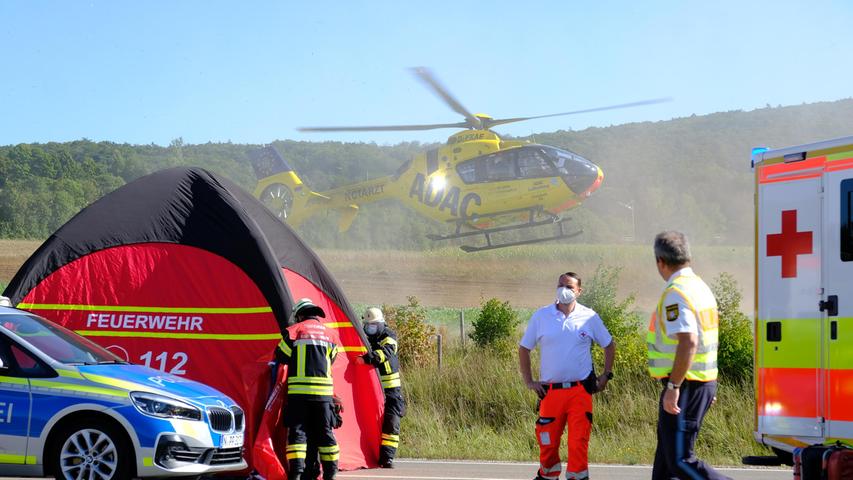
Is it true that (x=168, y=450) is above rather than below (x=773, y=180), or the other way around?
below

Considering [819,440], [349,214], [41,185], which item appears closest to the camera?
[819,440]

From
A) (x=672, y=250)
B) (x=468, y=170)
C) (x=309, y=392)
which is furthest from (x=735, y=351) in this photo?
(x=468, y=170)

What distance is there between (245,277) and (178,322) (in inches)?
31.6

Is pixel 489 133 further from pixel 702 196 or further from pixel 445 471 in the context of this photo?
pixel 702 196

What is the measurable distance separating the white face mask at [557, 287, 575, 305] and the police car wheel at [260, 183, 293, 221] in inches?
1460

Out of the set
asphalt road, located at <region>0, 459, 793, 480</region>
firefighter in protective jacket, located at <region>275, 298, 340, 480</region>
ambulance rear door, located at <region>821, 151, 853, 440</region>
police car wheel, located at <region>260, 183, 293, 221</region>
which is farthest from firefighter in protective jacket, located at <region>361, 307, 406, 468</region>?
police car wheel, located at <region>260, 183, 293, 221</region>

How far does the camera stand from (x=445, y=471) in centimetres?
1072

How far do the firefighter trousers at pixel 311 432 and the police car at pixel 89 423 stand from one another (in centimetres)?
76

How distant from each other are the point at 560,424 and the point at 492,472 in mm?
2612

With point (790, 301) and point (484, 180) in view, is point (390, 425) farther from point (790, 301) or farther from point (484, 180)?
point (484, 180)

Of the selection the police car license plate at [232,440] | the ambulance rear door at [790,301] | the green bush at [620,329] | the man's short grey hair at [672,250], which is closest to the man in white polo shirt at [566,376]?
the ambulance rear door at [790,301]

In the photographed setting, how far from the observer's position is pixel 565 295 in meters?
8.46

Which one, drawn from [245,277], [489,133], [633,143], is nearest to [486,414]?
[245,277]

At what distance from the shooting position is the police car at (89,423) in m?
7.98
